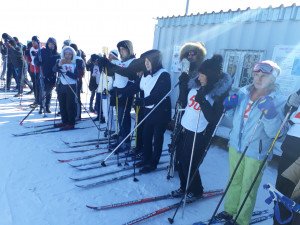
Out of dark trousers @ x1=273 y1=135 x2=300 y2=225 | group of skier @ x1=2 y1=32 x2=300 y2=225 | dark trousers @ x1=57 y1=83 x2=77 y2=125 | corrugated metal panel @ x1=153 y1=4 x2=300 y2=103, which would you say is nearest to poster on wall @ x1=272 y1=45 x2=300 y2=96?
corrugated metal panel @ x1=153 y1=4 x2=300 y2=103

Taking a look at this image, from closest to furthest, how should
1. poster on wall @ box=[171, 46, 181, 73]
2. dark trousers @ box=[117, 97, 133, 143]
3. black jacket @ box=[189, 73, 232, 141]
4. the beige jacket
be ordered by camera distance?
the beige jacket, black jacket @ box=[189, 73, 232, 141], dark trousers @ box=[117, 97, 133, 143], poster on wall @ box=[171, 46, 181, 73]

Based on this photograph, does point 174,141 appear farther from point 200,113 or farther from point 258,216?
point 258,216

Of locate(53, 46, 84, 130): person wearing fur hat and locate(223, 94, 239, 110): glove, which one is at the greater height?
locate(223, 94, 239, 110): glove

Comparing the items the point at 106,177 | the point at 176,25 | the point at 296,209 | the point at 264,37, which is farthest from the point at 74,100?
the point at 296,209

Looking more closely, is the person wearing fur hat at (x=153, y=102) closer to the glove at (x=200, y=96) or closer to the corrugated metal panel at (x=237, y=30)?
the glove at (x=200, y=96)

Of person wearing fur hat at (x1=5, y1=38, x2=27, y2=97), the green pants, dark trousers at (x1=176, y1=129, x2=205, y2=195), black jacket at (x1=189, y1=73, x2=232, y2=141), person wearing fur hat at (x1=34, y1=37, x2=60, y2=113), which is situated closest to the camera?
the green pants

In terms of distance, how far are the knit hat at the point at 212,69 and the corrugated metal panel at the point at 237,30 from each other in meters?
2.71

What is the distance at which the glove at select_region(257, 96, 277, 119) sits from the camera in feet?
7.72

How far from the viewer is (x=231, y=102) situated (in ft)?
8.89

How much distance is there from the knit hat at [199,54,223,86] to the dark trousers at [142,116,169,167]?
1.25 metres

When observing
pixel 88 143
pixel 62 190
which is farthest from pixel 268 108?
pixel 88 143

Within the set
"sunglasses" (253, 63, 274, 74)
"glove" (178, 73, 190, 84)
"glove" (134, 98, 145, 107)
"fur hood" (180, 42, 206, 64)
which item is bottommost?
"glove" (134, 98, 145, 107)

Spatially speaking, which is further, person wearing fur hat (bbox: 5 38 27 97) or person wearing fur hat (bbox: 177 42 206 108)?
person wearing fur hat (bbox: 5 38 27 97)

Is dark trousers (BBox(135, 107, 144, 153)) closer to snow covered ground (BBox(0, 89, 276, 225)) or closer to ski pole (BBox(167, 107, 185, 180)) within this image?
snow covered ground (BBox(0, 89, 276, 225))
